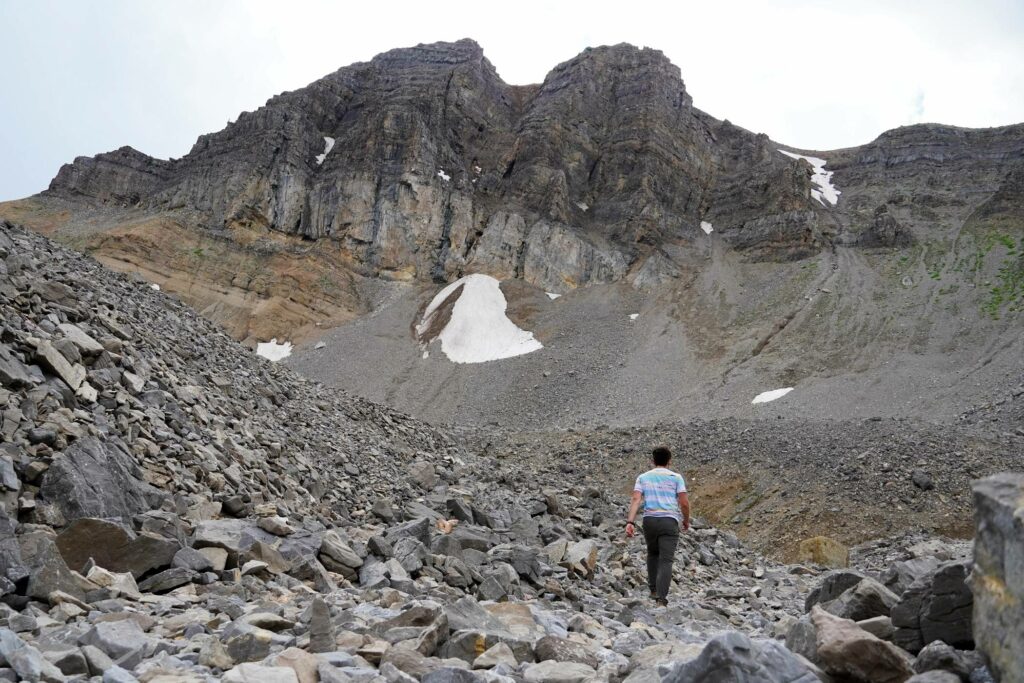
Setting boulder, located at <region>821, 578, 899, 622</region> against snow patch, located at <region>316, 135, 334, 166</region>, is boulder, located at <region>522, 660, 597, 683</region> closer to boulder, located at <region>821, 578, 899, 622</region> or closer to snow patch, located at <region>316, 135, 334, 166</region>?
boulder, located at <region>821, 578, 899, 622</region>

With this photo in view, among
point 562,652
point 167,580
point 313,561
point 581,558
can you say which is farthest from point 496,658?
point 581,558

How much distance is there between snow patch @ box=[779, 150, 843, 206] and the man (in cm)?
8131

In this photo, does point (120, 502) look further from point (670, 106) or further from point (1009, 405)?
point (670, 106)

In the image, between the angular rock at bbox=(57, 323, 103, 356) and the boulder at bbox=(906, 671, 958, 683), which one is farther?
the angular rock at bbox=(57, 323, 103, 356)

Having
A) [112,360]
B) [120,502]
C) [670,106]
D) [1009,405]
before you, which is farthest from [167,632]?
[670,106]

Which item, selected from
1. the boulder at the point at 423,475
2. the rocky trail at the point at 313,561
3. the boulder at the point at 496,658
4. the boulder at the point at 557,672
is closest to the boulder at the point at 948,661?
the rocky trail at the point at 313,561

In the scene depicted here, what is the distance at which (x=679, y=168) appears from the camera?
85250 millimetres

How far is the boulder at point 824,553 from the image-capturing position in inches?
571

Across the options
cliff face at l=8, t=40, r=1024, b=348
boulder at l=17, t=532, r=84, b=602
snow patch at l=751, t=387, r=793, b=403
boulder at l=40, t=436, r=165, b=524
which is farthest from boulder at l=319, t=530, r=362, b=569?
cliff face at l=8, t=40, r=1024, b=348

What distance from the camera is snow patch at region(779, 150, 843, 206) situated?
276ft

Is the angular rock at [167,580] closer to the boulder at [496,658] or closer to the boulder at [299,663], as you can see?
the boulder at [299,663]

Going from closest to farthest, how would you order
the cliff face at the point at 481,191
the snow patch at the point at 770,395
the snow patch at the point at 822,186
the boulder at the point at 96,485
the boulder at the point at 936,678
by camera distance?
the boulder at the point at 936,678 < the boulder at the point at 96,485 < the snow patch at the point at 770,395 < the cliff face at the point at 481,191 < the snow patch at the point at 822,186

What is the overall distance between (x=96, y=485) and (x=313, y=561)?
230 centimetres

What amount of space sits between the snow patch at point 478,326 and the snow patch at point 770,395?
62.2 feet
